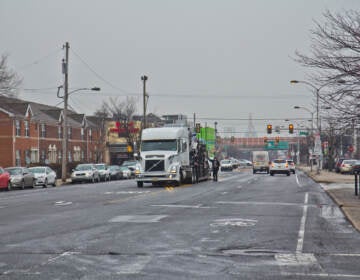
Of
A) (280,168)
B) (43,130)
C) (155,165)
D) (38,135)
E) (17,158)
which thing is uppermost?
(43,130)

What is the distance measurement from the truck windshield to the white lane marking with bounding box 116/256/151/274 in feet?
92.7

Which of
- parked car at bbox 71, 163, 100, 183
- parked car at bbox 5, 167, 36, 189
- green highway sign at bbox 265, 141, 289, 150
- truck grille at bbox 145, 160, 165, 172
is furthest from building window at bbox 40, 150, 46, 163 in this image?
green highway sign at bbox 265, 141, 289, 150

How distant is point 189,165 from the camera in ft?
139

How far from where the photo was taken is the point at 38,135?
76.6 m

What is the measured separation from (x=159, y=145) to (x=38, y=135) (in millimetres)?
40091

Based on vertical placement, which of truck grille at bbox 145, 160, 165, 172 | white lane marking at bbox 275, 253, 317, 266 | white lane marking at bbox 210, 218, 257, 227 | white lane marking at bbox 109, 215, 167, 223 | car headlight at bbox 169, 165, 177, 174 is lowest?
white lane marking at bbox 275, 253, 317, 266

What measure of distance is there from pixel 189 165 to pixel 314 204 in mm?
18301

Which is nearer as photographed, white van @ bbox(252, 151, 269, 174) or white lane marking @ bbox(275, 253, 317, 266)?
white lane marking @ bbox(275, 253, 317, 266)

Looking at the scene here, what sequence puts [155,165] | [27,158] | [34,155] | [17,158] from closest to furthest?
[155,165]
[27,158]
[17,158]
[34,155]

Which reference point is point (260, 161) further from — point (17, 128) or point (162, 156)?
point (162, 156)

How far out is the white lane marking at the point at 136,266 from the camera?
31.2 feet

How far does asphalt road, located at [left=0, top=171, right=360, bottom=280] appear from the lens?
31.5 feet

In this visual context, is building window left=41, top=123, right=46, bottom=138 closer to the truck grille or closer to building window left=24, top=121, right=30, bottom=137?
building window left=24, top=121, right=30, bottom=137

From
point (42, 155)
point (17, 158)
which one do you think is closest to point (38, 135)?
point (42, 155)
